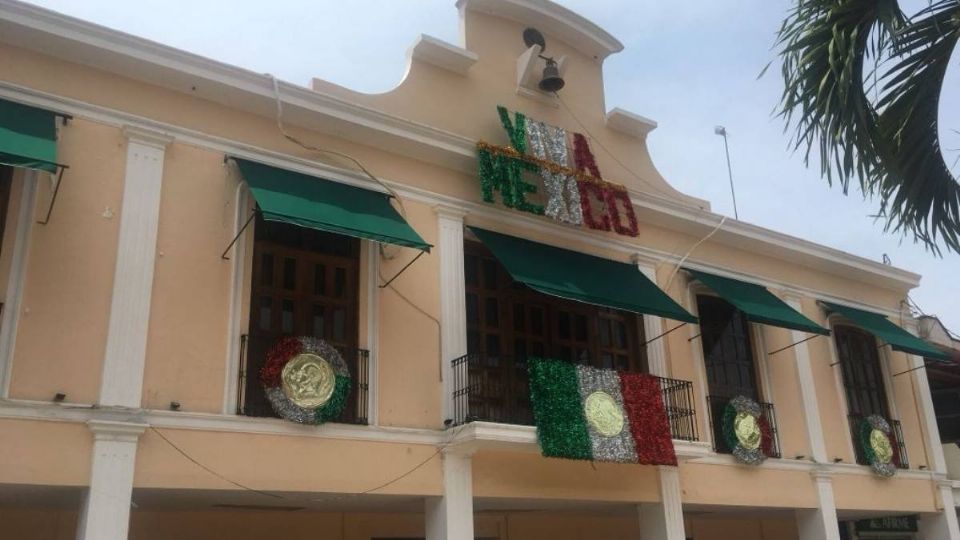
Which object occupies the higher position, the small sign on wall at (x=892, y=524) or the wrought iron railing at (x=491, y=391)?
the wrought iron railing at (x=491, y=391)

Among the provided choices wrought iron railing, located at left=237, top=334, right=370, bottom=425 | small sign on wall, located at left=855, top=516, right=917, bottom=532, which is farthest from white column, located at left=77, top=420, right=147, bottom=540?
small sign on wall, located at left=855, top=516, right=917, bottom=532

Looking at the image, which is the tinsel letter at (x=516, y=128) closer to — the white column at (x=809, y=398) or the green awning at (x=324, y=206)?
the green awning at (x=324, y=206)

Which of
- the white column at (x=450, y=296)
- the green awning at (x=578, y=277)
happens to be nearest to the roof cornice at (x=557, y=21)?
the white column at (x=450, y=296)

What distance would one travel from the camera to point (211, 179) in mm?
9016

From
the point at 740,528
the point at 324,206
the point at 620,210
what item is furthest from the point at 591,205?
the point at 740,528

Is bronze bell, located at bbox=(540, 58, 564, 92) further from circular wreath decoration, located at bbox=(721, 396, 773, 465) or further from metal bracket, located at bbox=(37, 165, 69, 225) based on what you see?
metal bracket, located at bbox=(37, 165, 69, 225)

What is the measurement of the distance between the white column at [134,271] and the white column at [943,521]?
41.2ft

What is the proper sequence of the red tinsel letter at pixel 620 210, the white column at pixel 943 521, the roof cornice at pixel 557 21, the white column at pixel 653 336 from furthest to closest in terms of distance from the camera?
the white column at pixel 943 521 < the roof cornice at pixel 557 21 < the white column at pixel 653 336 < the red tinsel letter at pixel 620 210

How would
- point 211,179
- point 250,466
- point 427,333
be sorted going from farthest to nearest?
point 427,333, point 211,179, point 250,466

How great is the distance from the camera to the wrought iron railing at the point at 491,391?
980cm

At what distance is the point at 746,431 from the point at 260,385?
6.83 meters

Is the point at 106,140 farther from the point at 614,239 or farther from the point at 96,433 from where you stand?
the point at 614,239

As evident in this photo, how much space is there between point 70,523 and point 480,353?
4686 mm

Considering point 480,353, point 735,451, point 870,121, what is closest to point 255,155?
point 480,353
